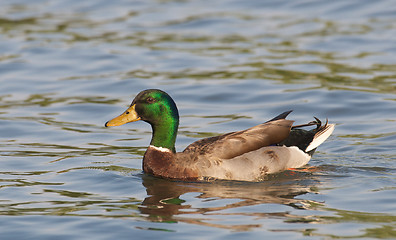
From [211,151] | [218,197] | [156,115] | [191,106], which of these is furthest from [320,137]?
[191,106]

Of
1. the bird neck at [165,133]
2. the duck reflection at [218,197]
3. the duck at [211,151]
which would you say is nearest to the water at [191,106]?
the duck reflection at [218,197]

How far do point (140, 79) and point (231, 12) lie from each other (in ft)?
19.7

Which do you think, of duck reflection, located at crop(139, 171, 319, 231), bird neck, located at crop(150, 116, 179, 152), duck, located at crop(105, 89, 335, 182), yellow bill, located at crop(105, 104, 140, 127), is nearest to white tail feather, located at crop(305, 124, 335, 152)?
duck, located at crop(105, 89, 335, 182)

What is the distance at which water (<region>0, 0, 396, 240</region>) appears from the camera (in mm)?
7637

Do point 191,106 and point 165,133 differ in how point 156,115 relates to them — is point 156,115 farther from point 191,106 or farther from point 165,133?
point 191,106

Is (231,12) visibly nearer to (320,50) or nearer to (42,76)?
(320,50)

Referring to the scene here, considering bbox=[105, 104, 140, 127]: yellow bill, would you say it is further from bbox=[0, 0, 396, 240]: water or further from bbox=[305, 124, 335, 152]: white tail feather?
bbox=[305, 124, 335, 152]: white tail feather

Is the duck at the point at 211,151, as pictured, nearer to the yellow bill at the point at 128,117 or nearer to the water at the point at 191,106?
the yellow bill at the point at 128,117

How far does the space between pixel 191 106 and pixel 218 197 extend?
513cm

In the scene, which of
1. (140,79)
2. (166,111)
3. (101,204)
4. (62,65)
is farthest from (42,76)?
(101,204)

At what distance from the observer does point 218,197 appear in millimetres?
8406

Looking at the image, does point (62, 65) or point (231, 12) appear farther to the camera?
point (231, 12)

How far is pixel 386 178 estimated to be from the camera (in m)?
9.02

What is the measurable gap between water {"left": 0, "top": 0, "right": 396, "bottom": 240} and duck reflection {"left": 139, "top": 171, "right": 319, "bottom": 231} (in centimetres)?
2
